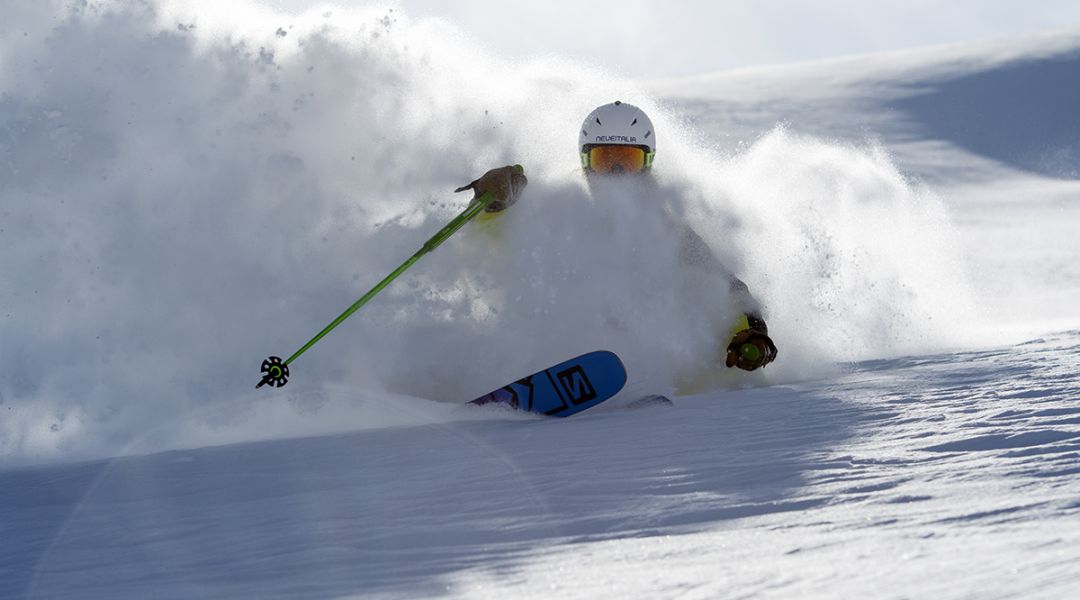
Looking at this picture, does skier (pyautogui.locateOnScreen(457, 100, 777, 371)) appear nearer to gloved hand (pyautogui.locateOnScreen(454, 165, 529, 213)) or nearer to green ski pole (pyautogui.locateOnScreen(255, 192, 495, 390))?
gloved hand (pyautogui.locateOnScreen(454, 165, 529, 213))

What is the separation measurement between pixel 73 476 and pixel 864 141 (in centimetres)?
2545

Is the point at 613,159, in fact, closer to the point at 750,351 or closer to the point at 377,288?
the point at 750,351

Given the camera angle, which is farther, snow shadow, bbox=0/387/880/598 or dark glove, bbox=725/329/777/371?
dark glove, bbox=725/329/777/371

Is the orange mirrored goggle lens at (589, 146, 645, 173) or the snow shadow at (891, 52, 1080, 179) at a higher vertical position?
the snow shadow at (891, 52, 1080, 179)

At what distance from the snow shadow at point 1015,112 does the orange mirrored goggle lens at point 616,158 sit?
750 inches

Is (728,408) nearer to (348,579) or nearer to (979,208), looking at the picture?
(348,579)

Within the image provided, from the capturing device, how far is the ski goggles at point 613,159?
7.43m

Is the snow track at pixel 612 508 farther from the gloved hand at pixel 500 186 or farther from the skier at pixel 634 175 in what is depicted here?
the gloved hand at pixel 500 186

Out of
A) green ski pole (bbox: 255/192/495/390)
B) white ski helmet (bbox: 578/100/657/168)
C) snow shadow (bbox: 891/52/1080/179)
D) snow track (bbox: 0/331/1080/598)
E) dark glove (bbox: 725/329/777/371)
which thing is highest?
snow shadow (bbox: 891/52/1080/179)

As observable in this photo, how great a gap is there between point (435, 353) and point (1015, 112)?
1025 inches

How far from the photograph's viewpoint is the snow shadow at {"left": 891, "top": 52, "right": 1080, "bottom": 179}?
1022 inches

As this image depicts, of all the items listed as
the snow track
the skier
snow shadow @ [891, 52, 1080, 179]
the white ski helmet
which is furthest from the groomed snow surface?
snow shadow @ [891, 52, 1080, 179]

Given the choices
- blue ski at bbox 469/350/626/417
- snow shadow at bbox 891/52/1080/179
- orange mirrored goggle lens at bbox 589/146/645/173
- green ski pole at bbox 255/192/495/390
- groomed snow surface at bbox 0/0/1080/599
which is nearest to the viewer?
groomed snow surface at bbox 0/0/1080/599

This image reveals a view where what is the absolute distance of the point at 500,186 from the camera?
277 inches
